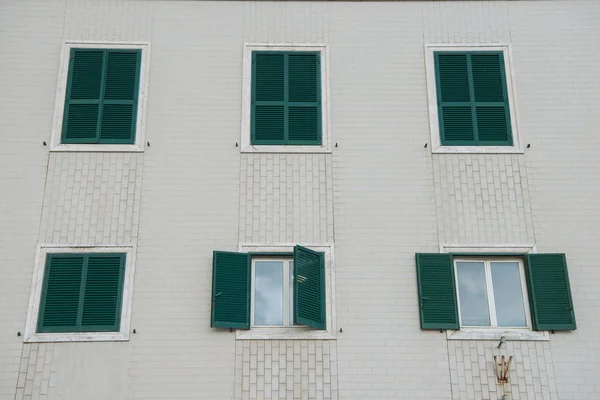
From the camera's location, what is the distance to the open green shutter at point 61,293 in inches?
501

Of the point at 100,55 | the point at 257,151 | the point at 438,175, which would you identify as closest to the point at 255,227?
the point at 257,151

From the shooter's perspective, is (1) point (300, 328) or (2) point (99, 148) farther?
(2) point (99, 148)

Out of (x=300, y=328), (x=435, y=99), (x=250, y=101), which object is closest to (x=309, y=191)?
(x=250, y=101)

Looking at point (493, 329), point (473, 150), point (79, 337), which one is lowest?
point (79, 337)

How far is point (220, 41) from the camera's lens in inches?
584

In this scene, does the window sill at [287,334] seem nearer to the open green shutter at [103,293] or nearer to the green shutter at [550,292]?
the open green shutter at [103,293]

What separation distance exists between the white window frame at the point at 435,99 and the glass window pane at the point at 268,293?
3587 mm

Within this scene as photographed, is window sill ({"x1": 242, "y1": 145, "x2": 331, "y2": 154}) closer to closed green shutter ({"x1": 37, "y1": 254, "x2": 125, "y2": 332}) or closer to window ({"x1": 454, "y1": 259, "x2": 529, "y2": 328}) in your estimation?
closed green shutter ({"x1": 37, "y1": 254, "x2": 125, "y2": 332})

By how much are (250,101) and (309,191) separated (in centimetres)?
208

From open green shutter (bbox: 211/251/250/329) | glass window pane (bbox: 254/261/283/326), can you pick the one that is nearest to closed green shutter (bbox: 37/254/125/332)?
open green shutter (bbox: 211/251/250/329)

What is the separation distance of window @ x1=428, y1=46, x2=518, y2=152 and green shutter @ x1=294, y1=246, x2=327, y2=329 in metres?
3.09

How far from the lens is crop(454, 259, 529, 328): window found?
42.7 ft

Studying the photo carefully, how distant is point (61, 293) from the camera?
42.3 ft

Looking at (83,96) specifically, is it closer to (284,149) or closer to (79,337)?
(284,149)
